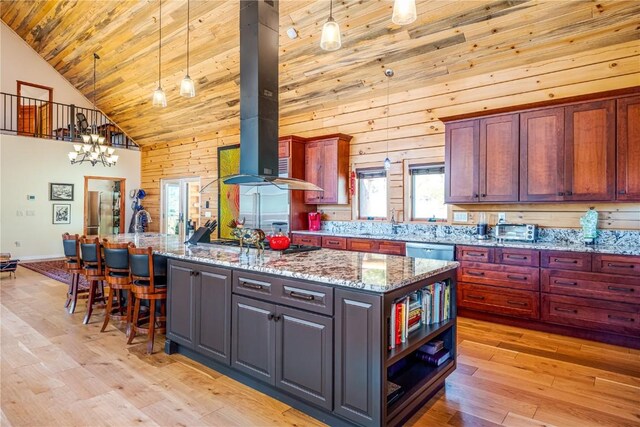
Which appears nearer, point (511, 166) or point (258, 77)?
point (258, 77)

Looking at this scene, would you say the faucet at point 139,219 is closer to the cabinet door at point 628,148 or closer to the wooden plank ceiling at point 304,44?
the wooden plank ceiling at point 304,44

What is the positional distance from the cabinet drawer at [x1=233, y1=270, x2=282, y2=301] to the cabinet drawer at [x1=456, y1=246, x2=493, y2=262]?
8.54 ft

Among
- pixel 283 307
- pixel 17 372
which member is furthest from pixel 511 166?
pixel 17 372

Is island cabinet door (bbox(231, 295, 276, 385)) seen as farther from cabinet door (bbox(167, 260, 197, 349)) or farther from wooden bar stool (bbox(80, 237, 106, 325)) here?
wooden bar stool (bbox(80, 237, 106, 325))

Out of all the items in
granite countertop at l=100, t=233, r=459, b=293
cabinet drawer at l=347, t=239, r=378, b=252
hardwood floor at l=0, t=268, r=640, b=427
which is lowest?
hardwood floor at l=0, t=268, r=640, b=427

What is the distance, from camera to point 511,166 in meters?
4.05

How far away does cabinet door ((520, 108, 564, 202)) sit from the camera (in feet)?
12.3

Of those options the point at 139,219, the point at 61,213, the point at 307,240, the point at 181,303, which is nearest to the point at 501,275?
the point at 307,240

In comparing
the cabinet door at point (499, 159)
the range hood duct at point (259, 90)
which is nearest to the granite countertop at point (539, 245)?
the cabinet door at point (499, 159)

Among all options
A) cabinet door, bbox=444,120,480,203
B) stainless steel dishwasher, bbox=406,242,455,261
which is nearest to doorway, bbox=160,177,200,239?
stainless steel dishwasher, bbox=406,242,455,261

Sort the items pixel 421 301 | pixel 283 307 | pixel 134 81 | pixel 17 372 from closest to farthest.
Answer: pixel 283 307 < pixel 421 301 < pixel 17 372 < pixel 134 81

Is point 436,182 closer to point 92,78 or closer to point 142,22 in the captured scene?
point 142,22

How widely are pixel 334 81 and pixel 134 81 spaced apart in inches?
182

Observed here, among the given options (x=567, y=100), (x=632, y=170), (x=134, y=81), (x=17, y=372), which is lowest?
(x=17, y=372)
